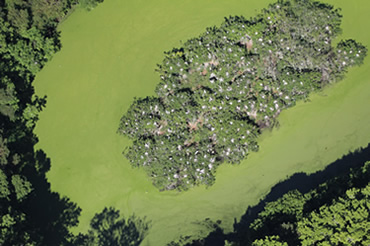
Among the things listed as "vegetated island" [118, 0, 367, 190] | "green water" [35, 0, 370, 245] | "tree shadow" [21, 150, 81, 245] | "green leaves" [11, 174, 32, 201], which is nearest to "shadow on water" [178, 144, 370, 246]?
"green water" [35, 0, 370, 245]

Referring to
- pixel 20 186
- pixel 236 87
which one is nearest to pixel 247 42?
pixel 236 87

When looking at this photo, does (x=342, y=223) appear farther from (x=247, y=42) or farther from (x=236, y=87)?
(x=247, y=42)

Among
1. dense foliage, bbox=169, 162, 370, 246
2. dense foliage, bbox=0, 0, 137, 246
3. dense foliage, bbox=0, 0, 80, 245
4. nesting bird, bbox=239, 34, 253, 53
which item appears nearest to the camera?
dense foliage, bbox=169, 162, 370, 246

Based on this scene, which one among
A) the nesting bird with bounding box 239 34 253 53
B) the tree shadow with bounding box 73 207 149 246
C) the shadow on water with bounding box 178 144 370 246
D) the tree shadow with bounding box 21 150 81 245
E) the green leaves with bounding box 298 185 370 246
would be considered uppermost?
the nesting bird with bounding box 239 34 253 53

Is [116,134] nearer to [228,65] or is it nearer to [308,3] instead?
[228,65]

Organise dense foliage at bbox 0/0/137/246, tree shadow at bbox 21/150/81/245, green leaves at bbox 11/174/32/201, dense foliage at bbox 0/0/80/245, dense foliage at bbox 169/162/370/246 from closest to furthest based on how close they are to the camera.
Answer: dense foliage at bbox 169/162/370/246, green leaves at bbox 11/174/32/201, dense foliage at bbox 0/0/80/245, dense foliage at bbox 0/0/137/246, tree shadow at bbox 21/150/81/245

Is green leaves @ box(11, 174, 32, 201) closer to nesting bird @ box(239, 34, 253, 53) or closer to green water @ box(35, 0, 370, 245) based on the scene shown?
green water @ box(35, 0, 370, 245)

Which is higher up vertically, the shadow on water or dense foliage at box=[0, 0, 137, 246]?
dense foliage at box=[0, 0, 137, 246]

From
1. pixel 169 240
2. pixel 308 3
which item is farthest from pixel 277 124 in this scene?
pixel 169 240

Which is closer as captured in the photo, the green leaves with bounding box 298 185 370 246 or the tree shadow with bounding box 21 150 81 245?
the green leaves with bounding box 298 185 370 246
